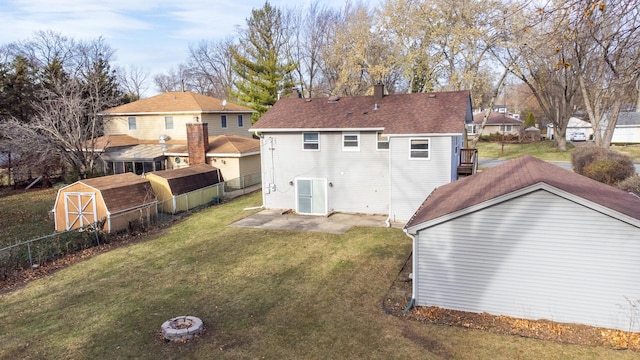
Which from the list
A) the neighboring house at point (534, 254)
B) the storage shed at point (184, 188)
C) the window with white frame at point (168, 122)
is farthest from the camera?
the window with white frame at point (168, 122)

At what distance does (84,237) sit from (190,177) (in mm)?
7925

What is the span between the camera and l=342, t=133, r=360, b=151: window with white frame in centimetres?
1970

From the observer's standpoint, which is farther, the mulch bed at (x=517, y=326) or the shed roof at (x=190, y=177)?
the shed roof at (x=190, y=177)

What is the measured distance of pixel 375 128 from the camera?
1898cm

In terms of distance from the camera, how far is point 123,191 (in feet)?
63.0

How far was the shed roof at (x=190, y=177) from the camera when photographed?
22156 mm

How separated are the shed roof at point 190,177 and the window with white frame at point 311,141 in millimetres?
7370

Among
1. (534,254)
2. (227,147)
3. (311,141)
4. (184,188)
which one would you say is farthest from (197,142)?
(534,254)

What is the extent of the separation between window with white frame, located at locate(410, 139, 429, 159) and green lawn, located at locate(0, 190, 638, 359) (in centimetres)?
365

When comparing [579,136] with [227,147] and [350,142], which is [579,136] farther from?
[227,147]

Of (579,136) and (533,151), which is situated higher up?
(579,136)

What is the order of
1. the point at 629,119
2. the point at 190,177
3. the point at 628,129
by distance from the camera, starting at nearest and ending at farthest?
the point at 190,177 < the point at 628,129 < the point at 629,119

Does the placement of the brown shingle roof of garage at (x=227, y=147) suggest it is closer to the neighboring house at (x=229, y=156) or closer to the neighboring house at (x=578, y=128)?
the neighboring house at (x=229, y=156)

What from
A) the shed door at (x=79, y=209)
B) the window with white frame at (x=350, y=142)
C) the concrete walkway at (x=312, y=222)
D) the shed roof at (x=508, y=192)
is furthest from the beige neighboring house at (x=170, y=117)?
the shed roof at (x=508, y=192)
